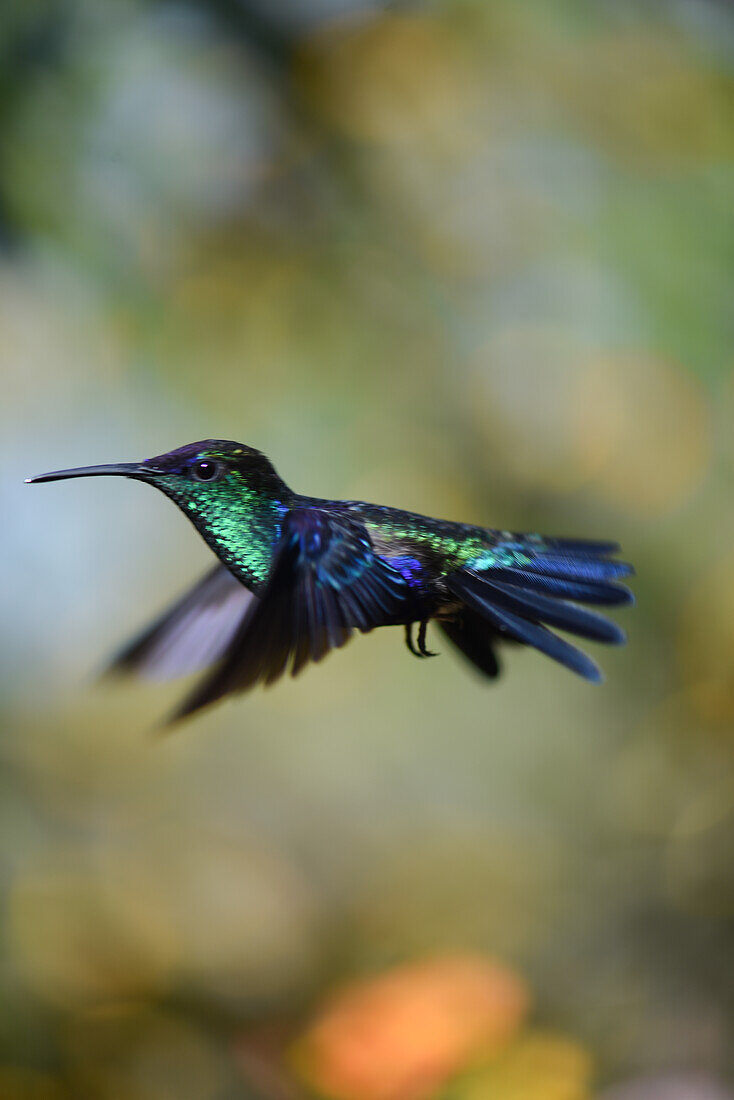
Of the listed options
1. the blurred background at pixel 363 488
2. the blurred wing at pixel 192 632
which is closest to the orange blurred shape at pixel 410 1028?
the blurred background at pixel 363 488

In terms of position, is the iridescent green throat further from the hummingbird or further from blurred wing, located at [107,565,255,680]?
blurred wing, located at [107,565,255,680]

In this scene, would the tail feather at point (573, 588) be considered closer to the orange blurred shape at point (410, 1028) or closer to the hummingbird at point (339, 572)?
the hummingbird at point (339, 572)

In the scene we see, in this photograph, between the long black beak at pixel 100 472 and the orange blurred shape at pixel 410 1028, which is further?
the orange blurred shape at pixel 410 1028

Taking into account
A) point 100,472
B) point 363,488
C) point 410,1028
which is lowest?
point 410,1028

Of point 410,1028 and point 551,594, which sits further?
point 410,1028

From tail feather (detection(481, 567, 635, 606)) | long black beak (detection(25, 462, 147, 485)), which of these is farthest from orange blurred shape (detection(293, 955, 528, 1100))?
long black beak (detection(25, 462, 147, 485))

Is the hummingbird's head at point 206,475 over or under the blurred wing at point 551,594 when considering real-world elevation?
under

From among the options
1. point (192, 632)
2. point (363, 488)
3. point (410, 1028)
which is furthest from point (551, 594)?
point (410, 1028)

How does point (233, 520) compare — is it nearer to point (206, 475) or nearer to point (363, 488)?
point (206, 475)
